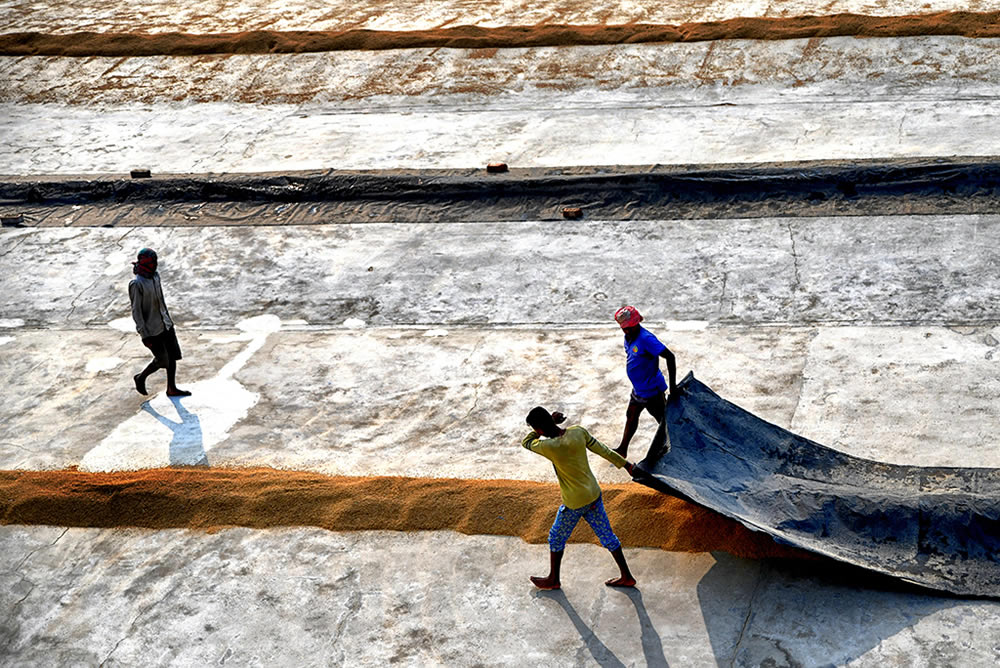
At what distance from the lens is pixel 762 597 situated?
6727 mm

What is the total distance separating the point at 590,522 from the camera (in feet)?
22.4

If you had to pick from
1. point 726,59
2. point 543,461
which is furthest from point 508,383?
point 726,59

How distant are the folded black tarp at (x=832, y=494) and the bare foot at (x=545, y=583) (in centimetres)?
89

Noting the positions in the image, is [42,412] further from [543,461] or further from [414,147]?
[414,147]

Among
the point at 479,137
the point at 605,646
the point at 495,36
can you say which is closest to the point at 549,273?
the point at 479,137

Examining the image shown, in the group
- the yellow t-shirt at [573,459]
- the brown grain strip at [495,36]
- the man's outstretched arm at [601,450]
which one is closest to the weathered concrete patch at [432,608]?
the yellow t-shirt at [573,459]

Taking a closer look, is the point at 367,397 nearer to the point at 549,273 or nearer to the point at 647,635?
the point at 549,273

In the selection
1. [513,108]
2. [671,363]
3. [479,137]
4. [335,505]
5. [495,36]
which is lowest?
[513,108]

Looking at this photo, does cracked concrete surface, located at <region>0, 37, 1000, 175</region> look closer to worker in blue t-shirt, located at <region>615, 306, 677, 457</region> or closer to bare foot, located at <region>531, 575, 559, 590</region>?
worker in blue t-shirt, located at <region>615, 306, 677, 457</region>

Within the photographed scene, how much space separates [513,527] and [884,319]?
15.1ft

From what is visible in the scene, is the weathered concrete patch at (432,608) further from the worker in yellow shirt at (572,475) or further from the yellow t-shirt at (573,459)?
the yellow t-shirt at (573,459)

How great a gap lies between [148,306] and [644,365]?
4602 millimetres

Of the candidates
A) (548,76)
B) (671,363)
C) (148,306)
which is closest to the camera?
(671,363)

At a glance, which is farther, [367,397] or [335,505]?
[367,397]
